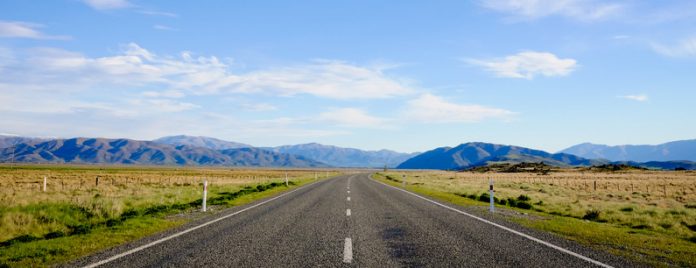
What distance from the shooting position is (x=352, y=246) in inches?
340

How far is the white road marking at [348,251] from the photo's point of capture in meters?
7.36

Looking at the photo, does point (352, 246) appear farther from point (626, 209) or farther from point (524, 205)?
point (626, 209)

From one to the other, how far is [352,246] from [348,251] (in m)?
0.56

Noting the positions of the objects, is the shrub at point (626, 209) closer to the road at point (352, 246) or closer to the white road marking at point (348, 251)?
the road at point (352, 246)

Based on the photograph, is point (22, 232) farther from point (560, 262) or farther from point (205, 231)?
point (560, 262)

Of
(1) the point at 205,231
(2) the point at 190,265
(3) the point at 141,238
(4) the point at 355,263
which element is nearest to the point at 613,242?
(4) the point at 355,263

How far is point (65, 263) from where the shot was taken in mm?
7180

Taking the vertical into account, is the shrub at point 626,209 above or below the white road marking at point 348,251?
below

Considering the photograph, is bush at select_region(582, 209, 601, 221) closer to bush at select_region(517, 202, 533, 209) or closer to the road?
bush at select_region(517, 202, 533, 209)

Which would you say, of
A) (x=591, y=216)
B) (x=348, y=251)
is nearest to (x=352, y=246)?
(x=348, y=251)

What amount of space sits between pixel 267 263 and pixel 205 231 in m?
4.28

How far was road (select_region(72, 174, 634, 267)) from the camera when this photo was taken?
721 cm

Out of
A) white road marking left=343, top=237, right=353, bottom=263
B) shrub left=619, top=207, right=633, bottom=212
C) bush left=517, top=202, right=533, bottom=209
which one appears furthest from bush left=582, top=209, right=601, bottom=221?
white road marking left=343, top=237, right=353, bottom=263

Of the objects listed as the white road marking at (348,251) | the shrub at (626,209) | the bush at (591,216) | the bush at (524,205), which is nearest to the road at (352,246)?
the white road marking at (348,251)
